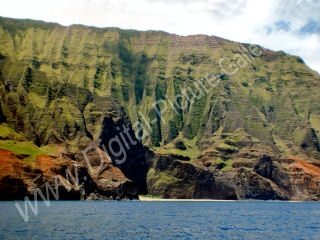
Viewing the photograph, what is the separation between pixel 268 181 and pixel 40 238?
489ft

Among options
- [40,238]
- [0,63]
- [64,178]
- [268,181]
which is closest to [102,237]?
[40,238]

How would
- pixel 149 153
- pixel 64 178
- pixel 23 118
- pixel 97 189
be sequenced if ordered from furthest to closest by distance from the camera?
pixel 149 153, pixel 23 118, pixel 97 189, pixel 64 178

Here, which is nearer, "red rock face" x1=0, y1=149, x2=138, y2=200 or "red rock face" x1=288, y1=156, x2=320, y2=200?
"red rock face" x1=0, y1=149, x2=138, y2=200

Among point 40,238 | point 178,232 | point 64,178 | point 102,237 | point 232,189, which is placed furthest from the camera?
point 232,189

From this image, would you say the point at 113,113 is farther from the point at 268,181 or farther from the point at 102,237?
the point at 102,237

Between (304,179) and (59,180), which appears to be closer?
(59,180)

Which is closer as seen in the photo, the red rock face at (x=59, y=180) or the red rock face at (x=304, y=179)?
the red rock face at (x=59, y=180)

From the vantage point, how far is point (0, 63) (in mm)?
194375

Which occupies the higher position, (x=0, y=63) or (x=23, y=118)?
(x=0, y=63)

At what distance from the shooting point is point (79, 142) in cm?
15950

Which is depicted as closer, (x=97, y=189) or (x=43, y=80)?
(x=97, y=189)

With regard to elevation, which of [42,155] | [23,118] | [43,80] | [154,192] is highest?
[43,80]

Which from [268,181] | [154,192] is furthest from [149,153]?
[268,181]

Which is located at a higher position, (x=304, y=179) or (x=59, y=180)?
(x=304, y=179)
